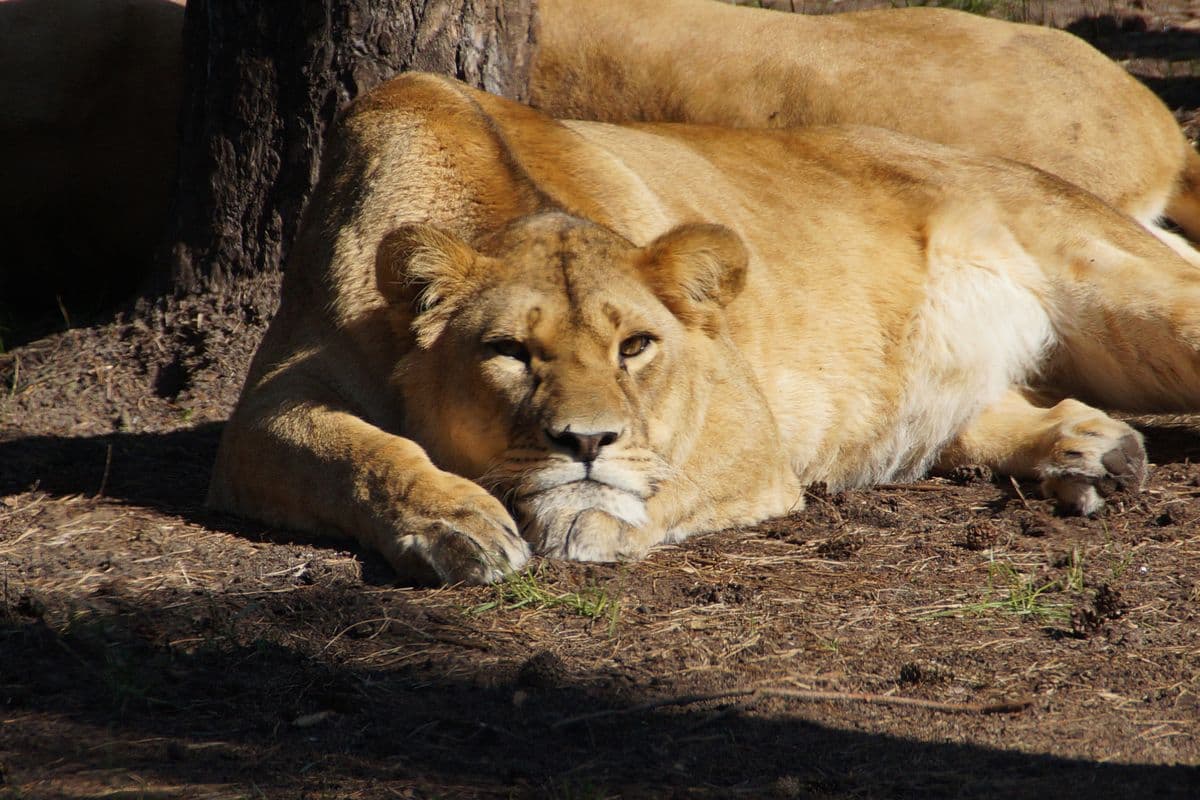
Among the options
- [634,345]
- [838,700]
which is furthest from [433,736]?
[634,345]

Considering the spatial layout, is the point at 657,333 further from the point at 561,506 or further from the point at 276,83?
the point at 276,83

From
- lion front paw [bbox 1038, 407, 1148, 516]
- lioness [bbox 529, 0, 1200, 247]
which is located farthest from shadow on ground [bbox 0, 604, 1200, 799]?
lioness [bbox 529, 0, 1200, 247]

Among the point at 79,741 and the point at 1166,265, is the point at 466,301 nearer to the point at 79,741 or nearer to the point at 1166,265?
the point at 79,741

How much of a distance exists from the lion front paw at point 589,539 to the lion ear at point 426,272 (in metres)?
0.65

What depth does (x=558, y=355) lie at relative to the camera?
385 centimetres

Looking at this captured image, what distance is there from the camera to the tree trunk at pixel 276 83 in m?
5.48

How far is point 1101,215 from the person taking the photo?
568 cm

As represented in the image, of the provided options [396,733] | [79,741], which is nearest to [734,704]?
[396,733]

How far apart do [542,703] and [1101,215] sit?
136 inches

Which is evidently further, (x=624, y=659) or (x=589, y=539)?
(x=589, y=539)

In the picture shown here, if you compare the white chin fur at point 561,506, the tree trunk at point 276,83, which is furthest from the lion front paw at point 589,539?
the tree trunk at point 276,83

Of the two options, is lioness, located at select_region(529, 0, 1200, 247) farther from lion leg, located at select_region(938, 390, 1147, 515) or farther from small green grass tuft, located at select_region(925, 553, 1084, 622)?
small green grass tuft, located at select_region(925, 553, 1084, 622)

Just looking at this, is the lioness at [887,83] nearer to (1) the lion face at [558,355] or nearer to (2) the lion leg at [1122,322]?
(2) the lion leg at [1122,322]

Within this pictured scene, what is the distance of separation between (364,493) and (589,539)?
Answer: 1.88ft
